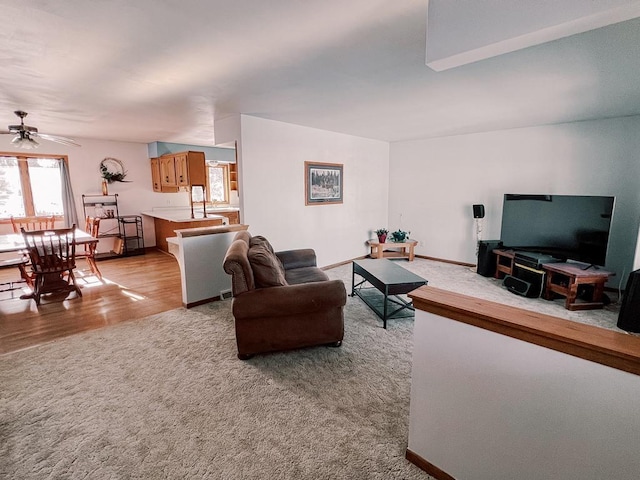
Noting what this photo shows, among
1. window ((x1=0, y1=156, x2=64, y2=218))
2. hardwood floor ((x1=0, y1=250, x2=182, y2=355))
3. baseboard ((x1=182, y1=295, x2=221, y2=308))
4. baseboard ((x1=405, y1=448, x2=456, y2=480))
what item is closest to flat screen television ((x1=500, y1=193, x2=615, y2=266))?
baseboard ((x1=405, y1=448, x2=456, y2=480))

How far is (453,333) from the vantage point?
1371 millimetres

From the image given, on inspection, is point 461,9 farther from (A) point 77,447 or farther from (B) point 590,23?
(A) point 77,447

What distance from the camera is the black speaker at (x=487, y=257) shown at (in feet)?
15.9

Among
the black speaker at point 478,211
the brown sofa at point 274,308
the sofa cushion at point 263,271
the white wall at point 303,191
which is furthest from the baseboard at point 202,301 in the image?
the black speaker at point 478,211

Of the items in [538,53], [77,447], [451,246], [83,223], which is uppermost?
[538,53]

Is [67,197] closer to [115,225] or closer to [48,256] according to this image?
[115,225]

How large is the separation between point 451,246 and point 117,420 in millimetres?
5559

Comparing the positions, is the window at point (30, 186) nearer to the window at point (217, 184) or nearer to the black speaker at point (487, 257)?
the window at point (217, 184)

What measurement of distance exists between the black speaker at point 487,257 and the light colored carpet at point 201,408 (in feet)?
8.45

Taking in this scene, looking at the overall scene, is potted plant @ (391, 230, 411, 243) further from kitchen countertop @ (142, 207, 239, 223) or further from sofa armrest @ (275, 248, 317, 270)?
kitchen countertop @ (142, 207, 239, 223)

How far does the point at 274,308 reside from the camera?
2.45 metres

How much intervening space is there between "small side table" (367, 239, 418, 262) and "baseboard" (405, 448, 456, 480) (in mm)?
4352

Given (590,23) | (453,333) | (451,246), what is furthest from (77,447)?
(451,246)

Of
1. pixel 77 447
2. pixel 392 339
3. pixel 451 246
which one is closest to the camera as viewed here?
pixel 77 447
